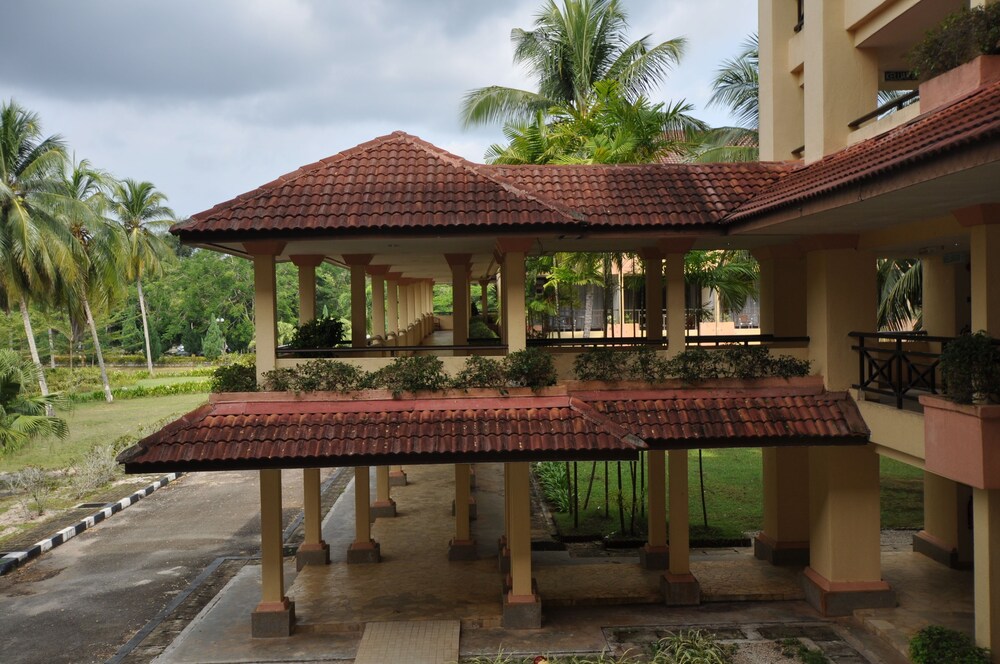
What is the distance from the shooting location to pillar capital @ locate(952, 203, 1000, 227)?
26.7ft

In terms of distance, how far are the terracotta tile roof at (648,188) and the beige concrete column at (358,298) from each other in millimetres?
2551

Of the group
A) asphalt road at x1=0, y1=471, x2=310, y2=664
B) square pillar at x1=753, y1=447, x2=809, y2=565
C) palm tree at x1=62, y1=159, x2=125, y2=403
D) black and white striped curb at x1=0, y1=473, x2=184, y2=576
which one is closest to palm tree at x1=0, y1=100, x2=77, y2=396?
palm tree at x1=62, y1=159, x2=125, y2=403

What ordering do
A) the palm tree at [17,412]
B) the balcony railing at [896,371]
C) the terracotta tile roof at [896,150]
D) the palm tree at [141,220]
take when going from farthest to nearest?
the palm tree at [141,220] → the palm tree at [17,412] → the balcony railing at [896,371] → the terracotta tile roof at [896,150]

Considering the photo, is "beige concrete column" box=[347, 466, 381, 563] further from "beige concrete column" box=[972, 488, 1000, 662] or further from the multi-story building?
"beige concrete column" box=[972, 488, 1000, 662]

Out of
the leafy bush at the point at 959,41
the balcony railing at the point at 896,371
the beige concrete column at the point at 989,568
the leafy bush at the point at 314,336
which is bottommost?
the beige concrete column at the point at 989,568

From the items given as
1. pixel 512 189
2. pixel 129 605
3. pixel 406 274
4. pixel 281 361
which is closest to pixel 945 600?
pixel 512 189

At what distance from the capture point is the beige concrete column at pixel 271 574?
10531mm

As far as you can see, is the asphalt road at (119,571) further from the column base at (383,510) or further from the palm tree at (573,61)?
the palm tree at (573,61)

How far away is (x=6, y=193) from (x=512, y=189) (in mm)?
23753

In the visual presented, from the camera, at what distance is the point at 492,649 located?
9.98 meters

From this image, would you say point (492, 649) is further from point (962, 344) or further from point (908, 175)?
point (908, 175)

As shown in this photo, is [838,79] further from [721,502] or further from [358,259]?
[721,502]

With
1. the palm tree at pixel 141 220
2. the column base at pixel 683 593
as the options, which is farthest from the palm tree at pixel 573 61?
the palm tree at pixel 141 220

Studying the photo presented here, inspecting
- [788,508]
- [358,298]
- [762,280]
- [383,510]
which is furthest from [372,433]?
[383,510]
